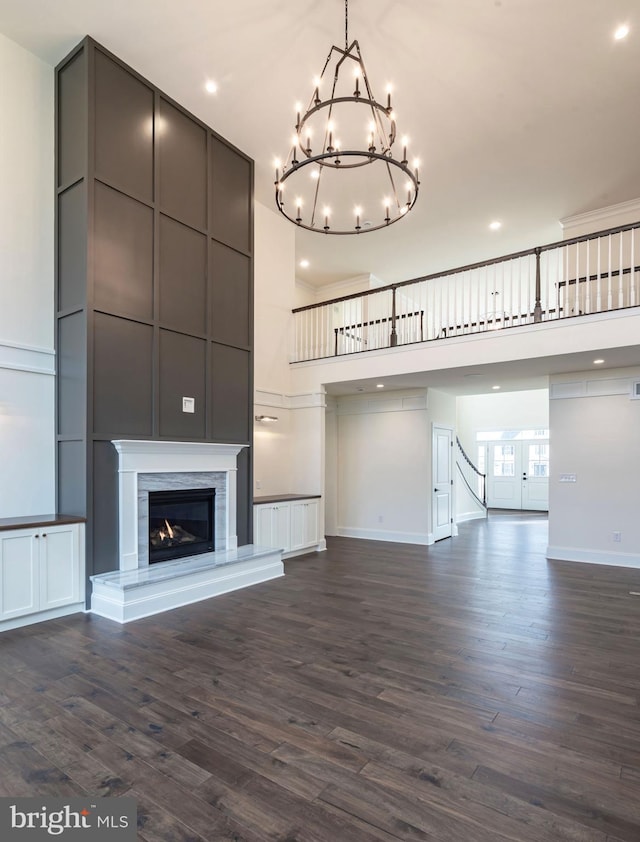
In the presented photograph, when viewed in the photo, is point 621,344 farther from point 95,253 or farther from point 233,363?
point 95,253

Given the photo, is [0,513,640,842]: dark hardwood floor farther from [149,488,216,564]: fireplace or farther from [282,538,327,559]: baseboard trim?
[282,538,327,559]: baseboard trim

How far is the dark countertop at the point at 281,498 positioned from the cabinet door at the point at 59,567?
2.55m

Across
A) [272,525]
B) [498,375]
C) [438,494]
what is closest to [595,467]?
[498,375]

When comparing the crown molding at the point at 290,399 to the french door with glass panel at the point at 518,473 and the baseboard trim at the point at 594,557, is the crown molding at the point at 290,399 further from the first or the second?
the french door with glass panel at the point at 518,473

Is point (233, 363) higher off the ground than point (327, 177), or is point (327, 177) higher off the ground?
point (327, 177)

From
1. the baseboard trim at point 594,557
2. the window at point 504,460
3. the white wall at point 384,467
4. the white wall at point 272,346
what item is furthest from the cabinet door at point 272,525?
the window at point 504,460

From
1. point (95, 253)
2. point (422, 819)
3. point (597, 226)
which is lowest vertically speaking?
point (422, 819)

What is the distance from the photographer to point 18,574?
4.11 meters

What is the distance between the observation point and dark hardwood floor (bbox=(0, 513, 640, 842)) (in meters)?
1.99

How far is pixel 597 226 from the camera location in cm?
791

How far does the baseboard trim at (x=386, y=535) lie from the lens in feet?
27.2

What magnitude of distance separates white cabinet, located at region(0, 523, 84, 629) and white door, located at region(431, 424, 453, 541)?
5802mm

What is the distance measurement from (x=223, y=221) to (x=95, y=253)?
6.68ft

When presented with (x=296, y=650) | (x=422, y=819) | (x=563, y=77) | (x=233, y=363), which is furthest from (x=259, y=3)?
(x=422, y=819)
